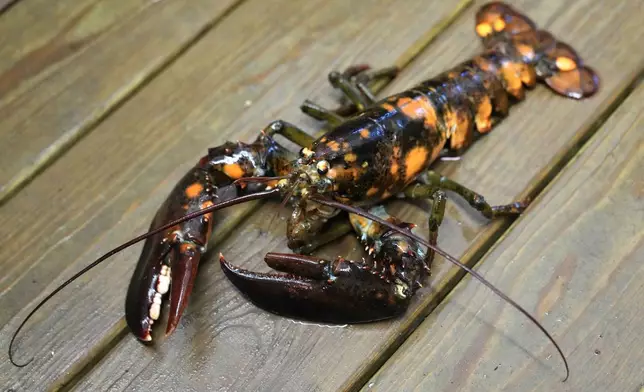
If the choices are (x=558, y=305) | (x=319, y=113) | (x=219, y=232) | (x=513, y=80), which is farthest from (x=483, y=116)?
(x=219, y=232)

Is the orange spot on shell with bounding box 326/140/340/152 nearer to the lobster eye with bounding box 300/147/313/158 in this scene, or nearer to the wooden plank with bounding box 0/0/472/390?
the lobster eye with bounding box 300/147/313/158

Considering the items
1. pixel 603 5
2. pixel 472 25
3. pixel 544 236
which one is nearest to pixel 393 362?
pixel 544 236

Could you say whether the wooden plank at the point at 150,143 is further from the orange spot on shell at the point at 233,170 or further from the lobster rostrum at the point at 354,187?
the orange spot on shell at the point at 233,170

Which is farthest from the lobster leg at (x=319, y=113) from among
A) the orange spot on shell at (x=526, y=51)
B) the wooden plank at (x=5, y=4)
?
the wooden plank at (x=5, y=4)

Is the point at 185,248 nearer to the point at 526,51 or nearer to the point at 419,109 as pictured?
the point at 419,109

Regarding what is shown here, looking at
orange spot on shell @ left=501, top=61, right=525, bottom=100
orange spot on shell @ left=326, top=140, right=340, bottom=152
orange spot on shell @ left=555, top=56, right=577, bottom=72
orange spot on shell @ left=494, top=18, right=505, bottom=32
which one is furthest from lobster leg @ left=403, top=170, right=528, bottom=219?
orange spot on shell @ left=494, top=18, right=505, bottom=32

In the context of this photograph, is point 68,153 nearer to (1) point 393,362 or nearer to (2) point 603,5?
(1) point 393,362
